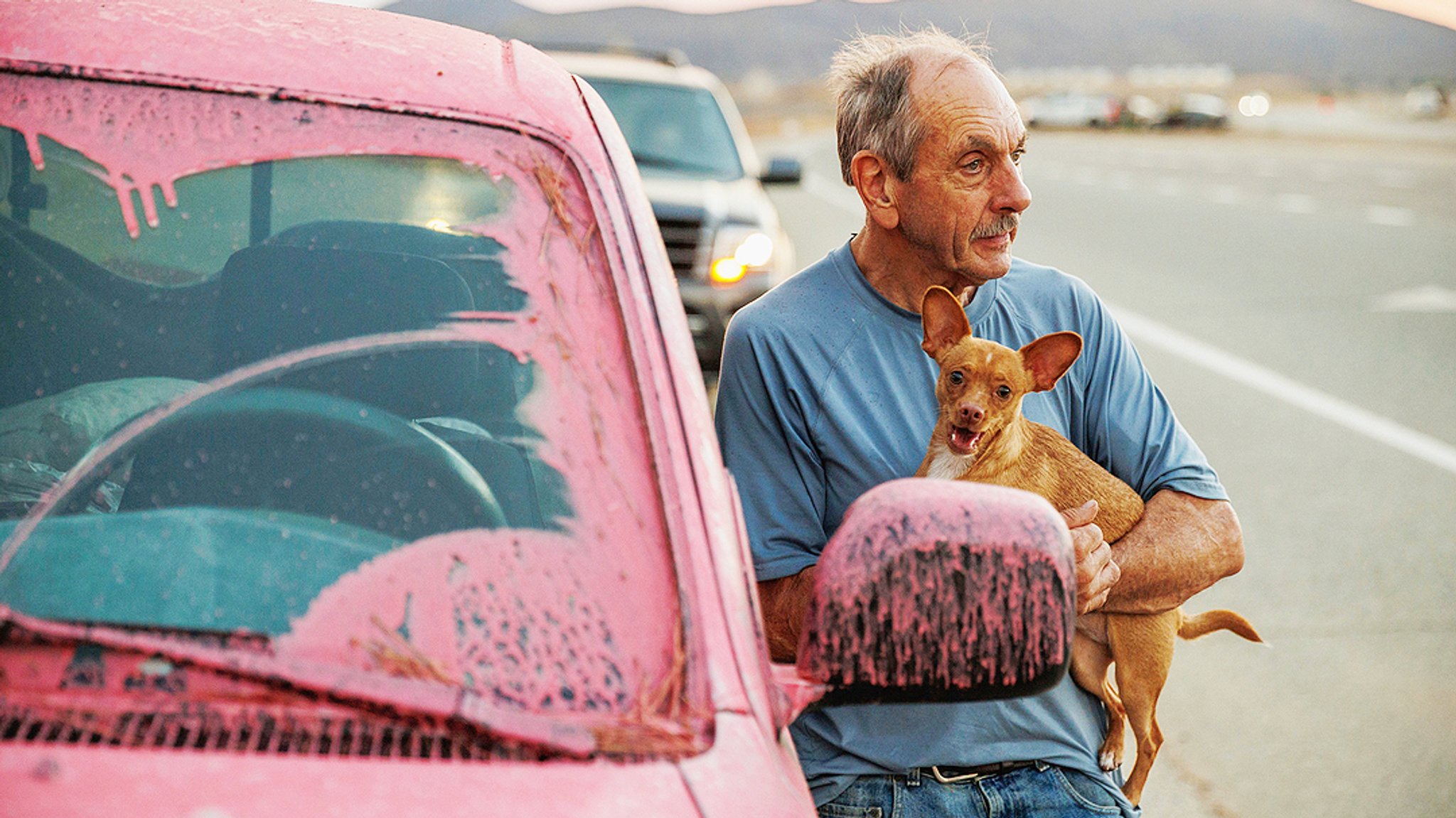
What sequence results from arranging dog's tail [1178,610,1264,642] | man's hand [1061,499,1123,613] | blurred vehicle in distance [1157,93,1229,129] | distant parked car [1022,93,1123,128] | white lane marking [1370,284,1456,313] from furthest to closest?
1. distant parked car [1022,93,1123,128]
2. blurred vehicle in distance [1157,93,1229,129]
3. white lane marking [1370,284,1456,313]
4. dog's tail [1178,610,1264,642]
5. man's hand [1061,499,1123,613]

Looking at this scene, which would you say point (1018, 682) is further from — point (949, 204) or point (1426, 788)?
point (1426, 788)

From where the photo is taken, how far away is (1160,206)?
71.3ft

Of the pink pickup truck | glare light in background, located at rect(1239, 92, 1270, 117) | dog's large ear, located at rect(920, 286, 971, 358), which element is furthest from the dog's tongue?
glare light in background, located at rect(1239, 92, 1270, 117)

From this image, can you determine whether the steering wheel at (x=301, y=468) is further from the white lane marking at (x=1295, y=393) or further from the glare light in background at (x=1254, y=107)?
the glare light in background at (x=1254, y=107)

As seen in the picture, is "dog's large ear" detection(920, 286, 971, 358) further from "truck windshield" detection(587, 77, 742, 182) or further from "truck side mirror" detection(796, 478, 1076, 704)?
"truck windshield" detection(587, 77, 742, 182)

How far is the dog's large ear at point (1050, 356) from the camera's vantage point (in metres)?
2.32

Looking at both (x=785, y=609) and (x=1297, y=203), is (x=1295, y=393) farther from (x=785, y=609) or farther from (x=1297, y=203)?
Result: (x=1297, y=203)

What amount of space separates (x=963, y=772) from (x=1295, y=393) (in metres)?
7.77

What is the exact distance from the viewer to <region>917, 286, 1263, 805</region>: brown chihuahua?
2.33 metres

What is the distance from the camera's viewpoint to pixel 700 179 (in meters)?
9.55

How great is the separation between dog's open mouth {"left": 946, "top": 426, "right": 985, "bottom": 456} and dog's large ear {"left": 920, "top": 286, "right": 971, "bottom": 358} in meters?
0.13

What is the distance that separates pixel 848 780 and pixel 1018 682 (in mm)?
782

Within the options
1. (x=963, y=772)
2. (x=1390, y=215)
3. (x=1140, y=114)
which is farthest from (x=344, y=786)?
(x=1140, y=114)

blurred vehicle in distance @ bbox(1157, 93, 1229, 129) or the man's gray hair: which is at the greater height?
blurred vehicle in distance @ bbox(1157, 93, 1229, 129)
